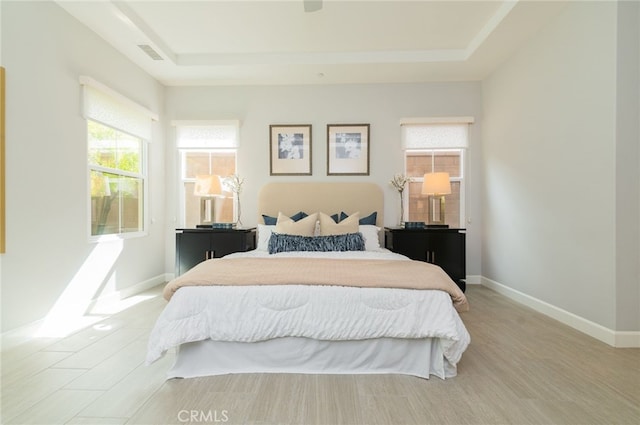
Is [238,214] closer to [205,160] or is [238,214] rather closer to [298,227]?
[205,160]

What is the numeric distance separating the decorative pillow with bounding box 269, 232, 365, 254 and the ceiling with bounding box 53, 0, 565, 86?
7.02ft

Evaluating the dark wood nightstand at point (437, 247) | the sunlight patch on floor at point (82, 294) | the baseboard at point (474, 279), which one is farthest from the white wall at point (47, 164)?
the baseboard at point (474, 279)

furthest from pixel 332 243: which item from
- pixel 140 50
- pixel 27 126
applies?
pixel 140 50

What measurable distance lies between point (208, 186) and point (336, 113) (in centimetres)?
205

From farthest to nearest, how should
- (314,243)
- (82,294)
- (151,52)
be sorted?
(151,52), (314,243), (82,294)

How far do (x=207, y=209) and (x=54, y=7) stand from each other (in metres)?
2.51

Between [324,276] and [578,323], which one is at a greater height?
[324,276]

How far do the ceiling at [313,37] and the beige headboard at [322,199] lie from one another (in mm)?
1472

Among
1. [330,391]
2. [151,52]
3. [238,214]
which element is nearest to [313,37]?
[151,52]

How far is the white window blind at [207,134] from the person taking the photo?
4.62 meters

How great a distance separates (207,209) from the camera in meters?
4.43

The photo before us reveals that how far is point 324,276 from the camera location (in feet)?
7.37

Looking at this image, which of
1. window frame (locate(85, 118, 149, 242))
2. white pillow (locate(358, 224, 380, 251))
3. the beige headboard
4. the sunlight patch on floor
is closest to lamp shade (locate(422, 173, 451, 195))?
the beige headboard

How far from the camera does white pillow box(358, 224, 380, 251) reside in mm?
3768
